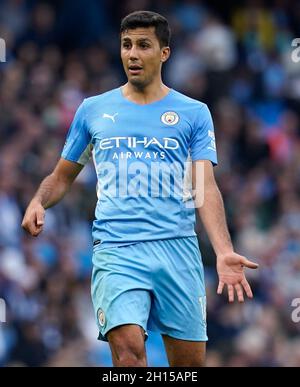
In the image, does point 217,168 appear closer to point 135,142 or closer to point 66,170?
point 66,170

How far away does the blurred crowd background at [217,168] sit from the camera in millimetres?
14211

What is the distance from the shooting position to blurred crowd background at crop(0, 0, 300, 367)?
1421cm

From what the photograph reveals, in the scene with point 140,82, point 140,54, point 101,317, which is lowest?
point 101,317

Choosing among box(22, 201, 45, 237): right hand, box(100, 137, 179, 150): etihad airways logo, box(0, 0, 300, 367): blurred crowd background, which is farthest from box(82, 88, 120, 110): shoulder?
box(0, 0, 300, 367): blurred crowd background

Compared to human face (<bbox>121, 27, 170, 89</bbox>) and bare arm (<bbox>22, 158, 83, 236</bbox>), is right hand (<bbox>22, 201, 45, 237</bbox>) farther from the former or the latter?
human face (<bbox>121, 27, 170, 89</bbox>)

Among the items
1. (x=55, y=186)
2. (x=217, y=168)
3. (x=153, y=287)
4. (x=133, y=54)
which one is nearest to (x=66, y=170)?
(x=55, y=186)

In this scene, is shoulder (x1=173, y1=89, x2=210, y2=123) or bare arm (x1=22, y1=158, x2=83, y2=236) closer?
bare arm (x1=22, y1=158, x2=83, y2=236)

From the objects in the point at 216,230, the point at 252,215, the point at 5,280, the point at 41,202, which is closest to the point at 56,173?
the point at 41,202

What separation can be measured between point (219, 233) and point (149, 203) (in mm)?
527

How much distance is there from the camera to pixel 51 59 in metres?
17.0

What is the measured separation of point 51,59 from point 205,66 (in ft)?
7.44

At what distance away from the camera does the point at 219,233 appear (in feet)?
26.8

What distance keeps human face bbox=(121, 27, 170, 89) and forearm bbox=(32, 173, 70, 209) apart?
2.86 feet

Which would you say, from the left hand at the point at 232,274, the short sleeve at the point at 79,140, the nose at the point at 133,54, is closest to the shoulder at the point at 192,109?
the nose at the point at 133,54
